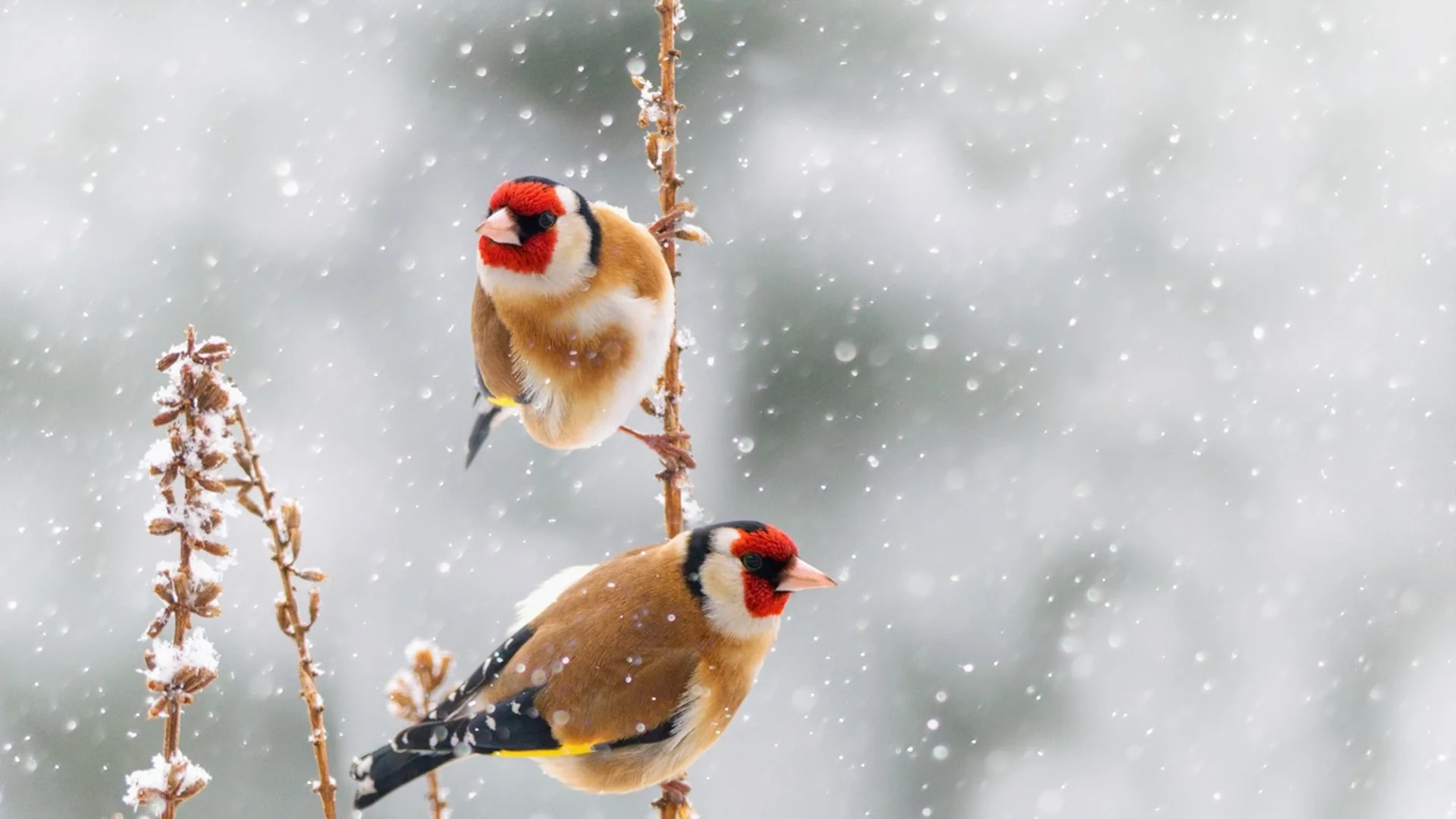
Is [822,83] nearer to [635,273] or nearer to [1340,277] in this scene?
[1340,277]

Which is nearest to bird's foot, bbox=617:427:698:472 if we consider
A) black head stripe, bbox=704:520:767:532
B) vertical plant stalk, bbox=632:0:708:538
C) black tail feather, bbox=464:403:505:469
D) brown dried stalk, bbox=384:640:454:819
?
vertical plant stalk, bbox=632:0:708:538

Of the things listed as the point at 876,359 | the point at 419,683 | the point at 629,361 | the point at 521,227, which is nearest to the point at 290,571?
the point at 419,683

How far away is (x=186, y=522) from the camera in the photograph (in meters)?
0.60

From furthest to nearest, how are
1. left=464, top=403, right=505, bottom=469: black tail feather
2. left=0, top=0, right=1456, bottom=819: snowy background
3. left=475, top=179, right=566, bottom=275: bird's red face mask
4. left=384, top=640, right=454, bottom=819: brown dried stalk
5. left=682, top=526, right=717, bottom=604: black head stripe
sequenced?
left=0, top=0, right=1456, bottom=819: snowy background, left=464, top=403, right=505, bottom=469: black tail feather, left=682, top=526, right=717, bottom=604: black head stripe, left=475, top=179, right=566, bottom=275: bird's red face mask, left=384, top=640, right=454, bottom=819: brown dried stalk

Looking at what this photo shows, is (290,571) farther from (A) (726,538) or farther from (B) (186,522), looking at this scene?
(A) (726,538)

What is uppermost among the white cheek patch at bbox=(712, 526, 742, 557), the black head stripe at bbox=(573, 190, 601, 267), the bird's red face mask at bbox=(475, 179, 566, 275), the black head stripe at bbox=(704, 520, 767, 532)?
the black head stripe at bbox=(573, 190, 601, 267)

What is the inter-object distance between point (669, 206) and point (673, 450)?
180 millimetres

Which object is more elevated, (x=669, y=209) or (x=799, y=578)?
(x=669, y=209)

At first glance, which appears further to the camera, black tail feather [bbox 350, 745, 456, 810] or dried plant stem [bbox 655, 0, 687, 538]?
black tail feather [bbox 350, 745, 456, 810]

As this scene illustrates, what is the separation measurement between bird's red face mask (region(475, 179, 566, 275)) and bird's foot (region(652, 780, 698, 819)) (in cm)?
42

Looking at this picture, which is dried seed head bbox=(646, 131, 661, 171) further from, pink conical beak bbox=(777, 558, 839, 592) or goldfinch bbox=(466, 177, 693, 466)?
pink conical beak bbox=(777, 558, 839, 592)

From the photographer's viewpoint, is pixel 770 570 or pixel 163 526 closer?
pixel 163 526

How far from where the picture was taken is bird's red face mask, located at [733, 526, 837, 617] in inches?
42.0

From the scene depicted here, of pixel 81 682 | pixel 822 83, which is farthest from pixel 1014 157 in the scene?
pixel 81 682
